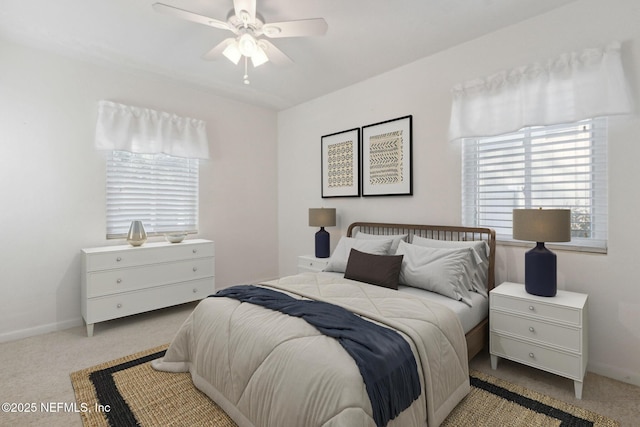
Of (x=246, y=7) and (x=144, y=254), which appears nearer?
(x=246, y=7)

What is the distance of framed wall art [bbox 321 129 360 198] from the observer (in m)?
3.73

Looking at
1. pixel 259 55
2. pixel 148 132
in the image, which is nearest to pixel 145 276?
pixel 148 132

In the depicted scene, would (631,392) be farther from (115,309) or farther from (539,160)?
(115,309)

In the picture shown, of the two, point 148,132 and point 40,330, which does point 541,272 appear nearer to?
point 148,132

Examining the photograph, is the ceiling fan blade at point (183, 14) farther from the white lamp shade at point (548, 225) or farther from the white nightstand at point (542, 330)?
the white nightstand at point (542, 330)

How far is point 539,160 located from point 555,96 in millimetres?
479

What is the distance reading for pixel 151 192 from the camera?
3.59m

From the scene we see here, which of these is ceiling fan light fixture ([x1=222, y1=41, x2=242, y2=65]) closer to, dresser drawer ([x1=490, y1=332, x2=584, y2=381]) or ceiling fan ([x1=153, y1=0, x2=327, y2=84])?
ceiling fan ([x1=153, y1=0, x2=327, y2=84])

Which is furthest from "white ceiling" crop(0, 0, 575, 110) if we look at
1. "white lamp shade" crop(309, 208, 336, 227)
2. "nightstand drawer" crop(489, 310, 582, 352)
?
"nightstand drawer" crop(489, 310, 582, 352)

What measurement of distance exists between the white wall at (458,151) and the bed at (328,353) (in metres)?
0.66

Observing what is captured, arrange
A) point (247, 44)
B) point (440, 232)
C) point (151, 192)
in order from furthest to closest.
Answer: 1. point (151, 192)
2. point (440, 232)
3. point (247, 44)

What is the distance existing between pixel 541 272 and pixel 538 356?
1.82ft

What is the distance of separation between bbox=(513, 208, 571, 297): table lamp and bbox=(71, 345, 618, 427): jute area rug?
2.27ft

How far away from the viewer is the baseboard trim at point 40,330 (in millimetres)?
2791
